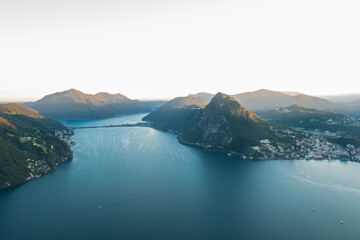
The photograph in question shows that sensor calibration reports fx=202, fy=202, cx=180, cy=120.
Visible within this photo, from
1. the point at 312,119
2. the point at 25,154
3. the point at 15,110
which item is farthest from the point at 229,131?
the point at 15,110

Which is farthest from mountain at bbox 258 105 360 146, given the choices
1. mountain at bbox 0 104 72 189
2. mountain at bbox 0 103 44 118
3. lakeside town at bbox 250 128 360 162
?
mountain at bbox 0 103 44 118

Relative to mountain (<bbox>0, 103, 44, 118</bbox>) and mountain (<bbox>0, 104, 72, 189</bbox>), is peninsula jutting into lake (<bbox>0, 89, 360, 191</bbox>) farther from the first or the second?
mountain (<bbox>0, 103, 44, 118</bbox>)

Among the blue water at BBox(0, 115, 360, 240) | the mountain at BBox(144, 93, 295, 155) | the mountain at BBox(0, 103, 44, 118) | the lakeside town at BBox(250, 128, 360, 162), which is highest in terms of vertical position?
the mountain at BBox(0, 103, 44, 118)

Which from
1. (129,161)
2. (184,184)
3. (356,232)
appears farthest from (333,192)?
(129,161)

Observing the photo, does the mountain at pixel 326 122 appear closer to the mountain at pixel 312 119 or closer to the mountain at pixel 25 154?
the mountain at pixel 312 119

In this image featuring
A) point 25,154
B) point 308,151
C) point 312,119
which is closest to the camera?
point 25,154

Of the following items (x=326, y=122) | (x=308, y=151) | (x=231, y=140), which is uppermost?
(x=326, y=122)

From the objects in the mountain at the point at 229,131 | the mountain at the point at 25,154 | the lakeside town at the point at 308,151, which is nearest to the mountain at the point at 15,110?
the mountain at the point at 25,154

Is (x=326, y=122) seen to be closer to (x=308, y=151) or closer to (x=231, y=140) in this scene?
(x=308, y=151)
